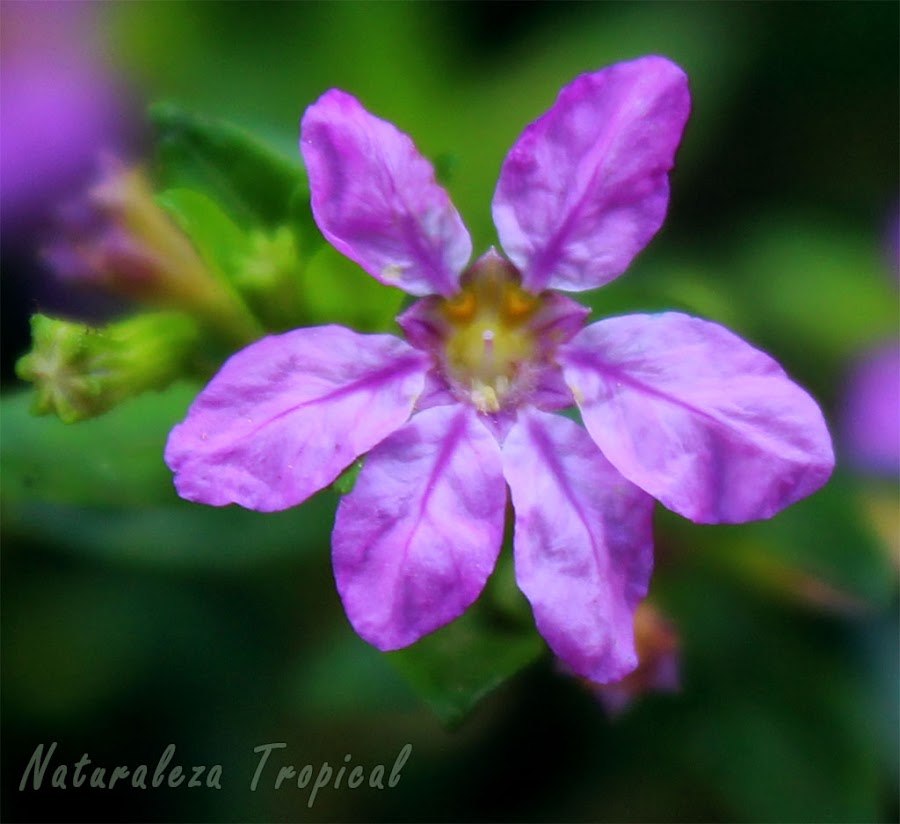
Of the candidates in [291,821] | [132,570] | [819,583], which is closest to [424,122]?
[132,570]

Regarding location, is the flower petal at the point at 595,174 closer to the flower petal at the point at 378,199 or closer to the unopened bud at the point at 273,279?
the flower petal at the point at 378,199

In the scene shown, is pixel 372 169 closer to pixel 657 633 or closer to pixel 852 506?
pixel 657 633

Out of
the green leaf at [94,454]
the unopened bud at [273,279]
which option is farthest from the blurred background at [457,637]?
the unopened bud at [273,279]

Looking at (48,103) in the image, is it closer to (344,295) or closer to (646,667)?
(344,295)

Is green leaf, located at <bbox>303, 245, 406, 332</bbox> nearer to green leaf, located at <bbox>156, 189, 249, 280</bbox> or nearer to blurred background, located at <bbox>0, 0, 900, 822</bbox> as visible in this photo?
green leaf, located at <bbox>156, 189, 249, 280</bbox>

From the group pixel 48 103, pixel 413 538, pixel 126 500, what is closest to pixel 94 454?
pixel 126 500

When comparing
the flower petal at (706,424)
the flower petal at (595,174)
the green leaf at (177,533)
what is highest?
the flower petal at (595,174)
